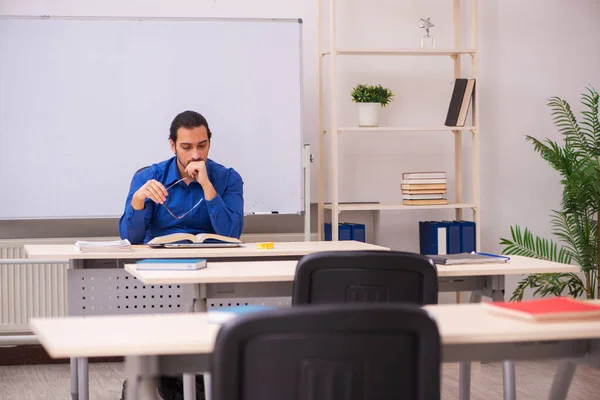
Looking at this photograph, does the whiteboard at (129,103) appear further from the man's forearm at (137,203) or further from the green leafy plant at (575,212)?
the green leafy plant at (575,212)

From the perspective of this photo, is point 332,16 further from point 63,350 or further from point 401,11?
point 63,350

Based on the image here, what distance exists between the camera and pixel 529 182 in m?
5.89

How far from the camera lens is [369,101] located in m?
5.34

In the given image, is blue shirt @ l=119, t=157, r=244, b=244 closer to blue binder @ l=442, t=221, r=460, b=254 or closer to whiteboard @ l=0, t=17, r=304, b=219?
whiteboard @ l=0, t=17, r=304, b=219

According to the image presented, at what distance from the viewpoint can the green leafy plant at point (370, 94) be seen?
535 centimetres

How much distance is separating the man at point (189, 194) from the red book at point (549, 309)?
2217 mm

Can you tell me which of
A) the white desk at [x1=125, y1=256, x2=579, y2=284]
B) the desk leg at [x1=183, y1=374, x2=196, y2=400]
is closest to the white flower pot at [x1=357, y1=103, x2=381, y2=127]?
the white desk at [x1=125, y1=256, x2=579, y2=284]

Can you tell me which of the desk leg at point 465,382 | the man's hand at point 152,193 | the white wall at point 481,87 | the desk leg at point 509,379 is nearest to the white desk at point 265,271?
the desk leg at point 465,382

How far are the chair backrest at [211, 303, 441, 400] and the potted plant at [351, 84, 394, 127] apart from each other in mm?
3899

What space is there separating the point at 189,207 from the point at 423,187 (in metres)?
1.73

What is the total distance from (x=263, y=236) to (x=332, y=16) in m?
1.37

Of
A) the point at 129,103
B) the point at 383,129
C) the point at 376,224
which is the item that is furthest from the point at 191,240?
the point at 376,224

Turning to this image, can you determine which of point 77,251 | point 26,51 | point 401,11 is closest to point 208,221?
point 77,251

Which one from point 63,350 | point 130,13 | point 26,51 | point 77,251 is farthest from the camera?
point 130,13
